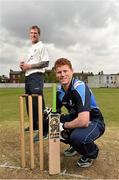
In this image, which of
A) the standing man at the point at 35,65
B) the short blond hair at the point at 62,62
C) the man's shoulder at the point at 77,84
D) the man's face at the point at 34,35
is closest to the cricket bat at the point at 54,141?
the man's shoulder at the point at 77,84

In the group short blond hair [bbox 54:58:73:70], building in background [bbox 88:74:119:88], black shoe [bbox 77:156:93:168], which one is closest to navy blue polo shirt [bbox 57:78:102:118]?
short blond hair [bbox 54:58:73:70]

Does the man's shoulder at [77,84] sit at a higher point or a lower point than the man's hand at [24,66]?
lower

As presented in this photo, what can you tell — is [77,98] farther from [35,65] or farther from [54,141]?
[35,65]

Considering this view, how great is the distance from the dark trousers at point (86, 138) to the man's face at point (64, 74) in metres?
0.73

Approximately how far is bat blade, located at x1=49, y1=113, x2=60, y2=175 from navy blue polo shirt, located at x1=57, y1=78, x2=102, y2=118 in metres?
0.36

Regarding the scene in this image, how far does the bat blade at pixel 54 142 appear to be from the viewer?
4902mm

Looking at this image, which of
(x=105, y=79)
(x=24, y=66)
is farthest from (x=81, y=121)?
(x=105, y=79)

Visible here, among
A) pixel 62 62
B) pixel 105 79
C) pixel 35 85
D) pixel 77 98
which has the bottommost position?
pixel 77 98

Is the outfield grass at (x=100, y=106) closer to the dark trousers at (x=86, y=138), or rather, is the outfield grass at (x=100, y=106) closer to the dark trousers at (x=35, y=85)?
the dark trousers at (x=35, y=85)

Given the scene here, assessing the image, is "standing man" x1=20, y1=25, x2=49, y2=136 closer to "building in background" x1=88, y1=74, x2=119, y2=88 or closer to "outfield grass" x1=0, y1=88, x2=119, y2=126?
"outfield grass" x1=0, y1=88, x2=119, y2=126

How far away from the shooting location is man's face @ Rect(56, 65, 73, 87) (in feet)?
16.8

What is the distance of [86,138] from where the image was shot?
16.3 feet

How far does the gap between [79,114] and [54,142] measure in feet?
1.76

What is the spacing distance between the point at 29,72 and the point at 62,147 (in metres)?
1.70
